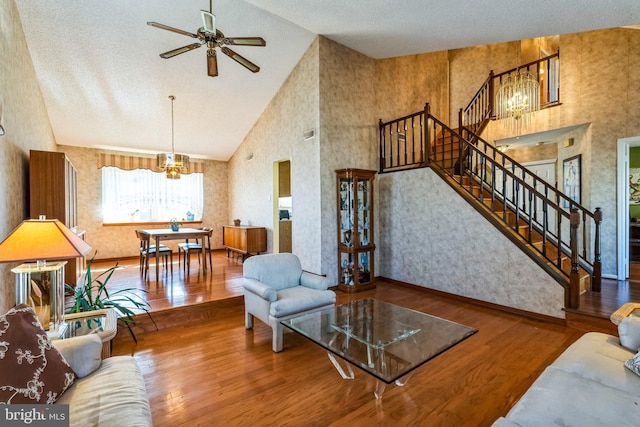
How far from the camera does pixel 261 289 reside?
273 cm

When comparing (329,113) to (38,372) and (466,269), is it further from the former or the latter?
(38,372)

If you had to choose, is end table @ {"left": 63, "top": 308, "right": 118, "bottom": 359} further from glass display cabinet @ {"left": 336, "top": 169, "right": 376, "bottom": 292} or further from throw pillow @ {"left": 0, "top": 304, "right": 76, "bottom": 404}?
glass display cabinet @ {"left": 336, "top": 169, "right": 376, "bottom": 292}

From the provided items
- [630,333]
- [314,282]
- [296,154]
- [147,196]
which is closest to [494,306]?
[630,333]

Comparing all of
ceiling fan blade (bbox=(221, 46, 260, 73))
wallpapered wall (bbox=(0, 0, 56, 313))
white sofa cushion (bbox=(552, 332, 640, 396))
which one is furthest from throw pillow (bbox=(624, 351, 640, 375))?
wallpapered wall (bbox=(0, 0, 56, 313))

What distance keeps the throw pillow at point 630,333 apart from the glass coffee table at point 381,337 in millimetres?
807

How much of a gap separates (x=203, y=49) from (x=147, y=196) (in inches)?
168

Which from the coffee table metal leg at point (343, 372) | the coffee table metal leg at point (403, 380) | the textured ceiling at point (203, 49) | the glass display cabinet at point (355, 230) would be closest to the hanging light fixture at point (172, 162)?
the textured ceiling at point (203, 49)

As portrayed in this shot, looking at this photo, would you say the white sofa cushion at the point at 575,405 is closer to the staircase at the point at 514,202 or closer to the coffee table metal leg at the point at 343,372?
the coffee table metal leg at the point at 343,372

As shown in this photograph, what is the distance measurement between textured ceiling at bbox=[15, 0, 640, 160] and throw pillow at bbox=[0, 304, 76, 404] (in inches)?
145

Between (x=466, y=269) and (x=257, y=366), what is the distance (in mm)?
2943

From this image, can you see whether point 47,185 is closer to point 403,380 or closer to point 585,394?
point 403,380

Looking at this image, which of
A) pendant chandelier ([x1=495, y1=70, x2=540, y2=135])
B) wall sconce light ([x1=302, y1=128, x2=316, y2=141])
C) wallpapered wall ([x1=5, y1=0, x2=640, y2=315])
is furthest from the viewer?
pendant chandelier ([x1=495, y1=70, x2=540, y2=135])

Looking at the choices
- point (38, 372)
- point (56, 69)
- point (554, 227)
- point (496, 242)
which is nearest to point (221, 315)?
point (38, 372)

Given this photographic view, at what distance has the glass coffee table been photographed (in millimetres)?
1696
